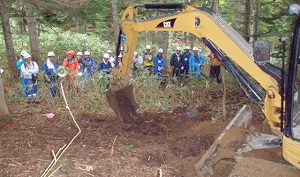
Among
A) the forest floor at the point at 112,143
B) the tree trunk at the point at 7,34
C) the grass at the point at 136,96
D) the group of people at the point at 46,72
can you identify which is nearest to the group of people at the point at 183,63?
the group of people at the point at 46,72

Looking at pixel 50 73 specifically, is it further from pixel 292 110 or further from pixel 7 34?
pixel 292 110

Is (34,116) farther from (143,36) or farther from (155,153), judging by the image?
(143,36)

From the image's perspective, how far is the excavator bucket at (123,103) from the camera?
7.24 metres

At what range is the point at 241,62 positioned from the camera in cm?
487

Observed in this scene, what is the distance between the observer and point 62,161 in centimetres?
523

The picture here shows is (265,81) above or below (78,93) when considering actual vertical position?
above

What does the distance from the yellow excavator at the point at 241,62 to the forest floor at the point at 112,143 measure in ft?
2.72

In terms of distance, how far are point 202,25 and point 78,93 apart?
189 inches

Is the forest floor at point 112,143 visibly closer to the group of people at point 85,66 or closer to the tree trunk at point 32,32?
the group of people at point 85,66

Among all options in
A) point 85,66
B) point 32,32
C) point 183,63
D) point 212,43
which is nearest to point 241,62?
point 212,43

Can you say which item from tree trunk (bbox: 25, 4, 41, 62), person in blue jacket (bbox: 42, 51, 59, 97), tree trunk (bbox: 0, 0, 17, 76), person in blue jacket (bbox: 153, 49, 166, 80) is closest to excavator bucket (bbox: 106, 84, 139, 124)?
person in blue jacket (bbox: 42, 51, 59, 97)

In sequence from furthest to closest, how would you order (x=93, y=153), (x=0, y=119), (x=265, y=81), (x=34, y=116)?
1. (x=34, y=116)
2. (x=0, y=119)
3. (x=93, y=153)
4. (x=265, y=81)

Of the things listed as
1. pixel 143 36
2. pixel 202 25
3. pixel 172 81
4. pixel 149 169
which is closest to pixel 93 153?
pixel 149 169

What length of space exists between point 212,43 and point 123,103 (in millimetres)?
2811
